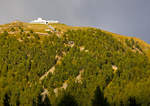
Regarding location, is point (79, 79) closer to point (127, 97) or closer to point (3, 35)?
point (127, 97)

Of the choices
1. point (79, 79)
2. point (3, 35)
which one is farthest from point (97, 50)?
point (3, 35)

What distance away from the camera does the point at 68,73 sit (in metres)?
152

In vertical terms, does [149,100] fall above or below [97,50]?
below

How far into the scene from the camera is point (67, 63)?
6255 inches

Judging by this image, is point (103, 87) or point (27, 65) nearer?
point (103, 87)

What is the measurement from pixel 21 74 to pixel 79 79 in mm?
44795

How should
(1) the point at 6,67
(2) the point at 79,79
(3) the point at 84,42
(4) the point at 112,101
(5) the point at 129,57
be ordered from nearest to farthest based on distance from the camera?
→ (4) the point at 112,101 → (2) the point at 79,79 → (1) the point at 6,67 → (5) the point at 129,57 → (3) the point at 84,42

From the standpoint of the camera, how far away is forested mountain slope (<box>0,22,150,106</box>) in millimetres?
123875

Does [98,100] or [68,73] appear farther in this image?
[68,73]

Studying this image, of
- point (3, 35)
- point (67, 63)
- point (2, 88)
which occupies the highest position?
point (3, 35)

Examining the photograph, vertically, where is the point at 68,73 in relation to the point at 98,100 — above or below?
above

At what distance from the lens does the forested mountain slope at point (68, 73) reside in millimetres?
123875

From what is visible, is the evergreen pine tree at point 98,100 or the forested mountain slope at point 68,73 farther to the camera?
the forested mountain slope at point 68,73

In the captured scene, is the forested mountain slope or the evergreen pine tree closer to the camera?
the evergreen pine tree
